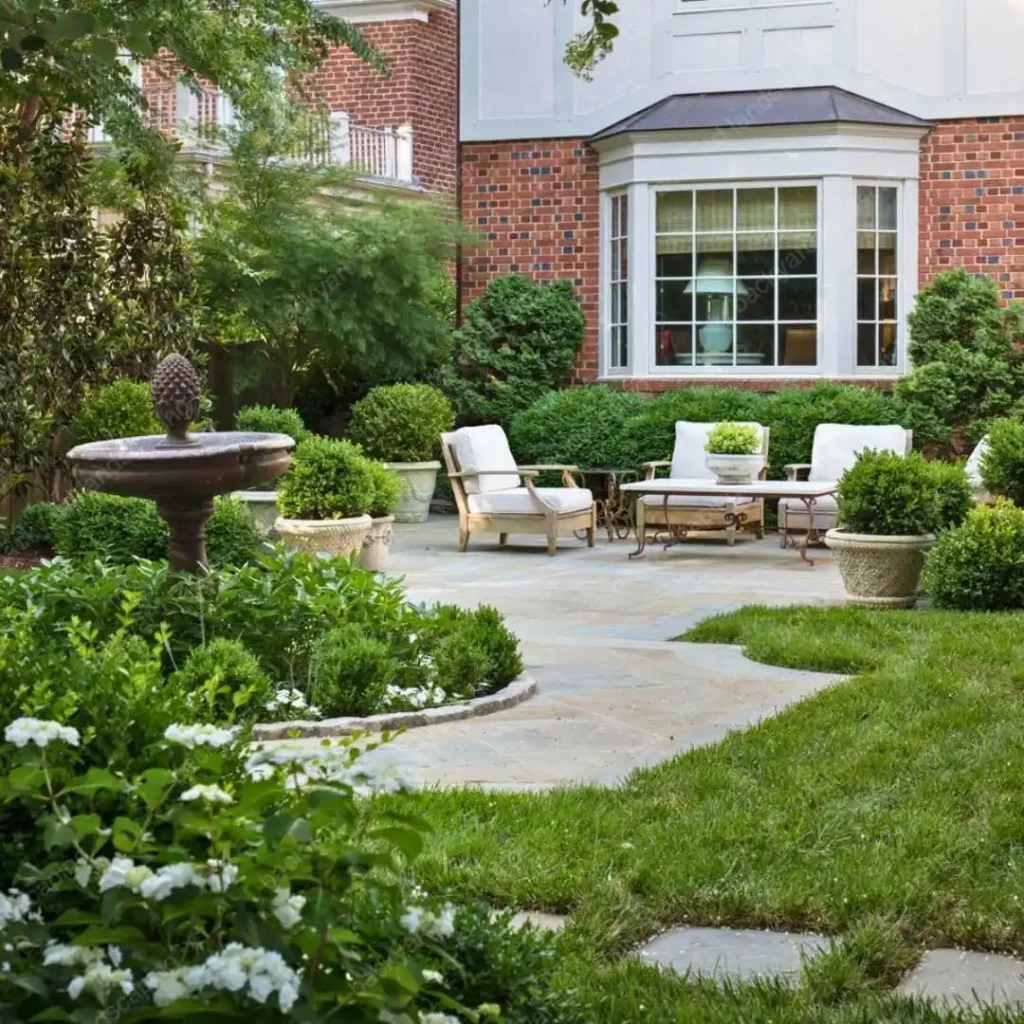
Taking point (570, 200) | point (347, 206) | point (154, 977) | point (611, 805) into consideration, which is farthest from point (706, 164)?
point (154, 977)

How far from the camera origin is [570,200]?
1627 centimetres

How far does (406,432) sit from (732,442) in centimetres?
379

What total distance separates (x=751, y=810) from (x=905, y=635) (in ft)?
11.4

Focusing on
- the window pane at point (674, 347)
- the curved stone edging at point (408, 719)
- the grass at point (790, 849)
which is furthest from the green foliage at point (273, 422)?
the grass at point (790, 849)

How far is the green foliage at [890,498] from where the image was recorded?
30.6 feet

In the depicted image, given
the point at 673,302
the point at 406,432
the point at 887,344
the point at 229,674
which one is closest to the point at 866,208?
the point at 887,344

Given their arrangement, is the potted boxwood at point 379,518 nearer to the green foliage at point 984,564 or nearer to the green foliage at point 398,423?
the green foliage at point 398,423

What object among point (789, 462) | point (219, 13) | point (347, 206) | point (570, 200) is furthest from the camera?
point (347, 206)

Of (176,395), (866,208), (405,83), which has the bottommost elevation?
(176,395)

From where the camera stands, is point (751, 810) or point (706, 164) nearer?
point (751, 810)

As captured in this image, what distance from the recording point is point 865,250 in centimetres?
1521

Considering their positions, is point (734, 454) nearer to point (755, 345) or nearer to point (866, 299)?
point (755, 345)

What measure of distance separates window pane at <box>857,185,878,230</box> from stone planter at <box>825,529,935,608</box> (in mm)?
6399

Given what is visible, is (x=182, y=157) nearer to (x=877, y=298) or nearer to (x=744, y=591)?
(x=877, y=298)
